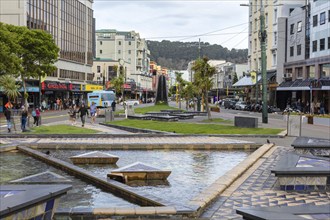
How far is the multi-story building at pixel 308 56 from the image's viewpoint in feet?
171

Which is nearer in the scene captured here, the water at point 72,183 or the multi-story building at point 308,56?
the water at point 72,183

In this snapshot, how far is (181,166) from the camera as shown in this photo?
51.1ft

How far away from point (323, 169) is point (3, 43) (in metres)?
38.0

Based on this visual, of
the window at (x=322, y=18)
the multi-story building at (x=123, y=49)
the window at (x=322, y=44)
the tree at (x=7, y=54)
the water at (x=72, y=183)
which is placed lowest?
the water at (x=72, y=183)

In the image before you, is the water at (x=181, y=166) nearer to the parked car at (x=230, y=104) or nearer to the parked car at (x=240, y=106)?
the parked car at (x=240, y=106)

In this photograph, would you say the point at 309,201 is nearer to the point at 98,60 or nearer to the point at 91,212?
the point at 91,212

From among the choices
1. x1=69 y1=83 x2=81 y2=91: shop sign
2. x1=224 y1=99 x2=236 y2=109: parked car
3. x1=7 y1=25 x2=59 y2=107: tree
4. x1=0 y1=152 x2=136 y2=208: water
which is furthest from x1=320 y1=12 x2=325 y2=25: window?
x1=0 y1=152 x2=136 y2=208: water

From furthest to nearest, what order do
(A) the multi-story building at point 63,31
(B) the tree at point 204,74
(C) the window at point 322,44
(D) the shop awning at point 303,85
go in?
(A) the multi-story building at point 63,31 < (C) the window at point 322,44 < (D) the shop awning at point 303,85 < (B) the tree at point 204,74

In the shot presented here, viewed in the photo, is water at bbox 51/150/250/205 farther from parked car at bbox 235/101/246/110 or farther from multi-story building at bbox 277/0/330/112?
parked car at bbox 235/101/246/110

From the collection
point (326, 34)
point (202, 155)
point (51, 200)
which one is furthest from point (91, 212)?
point (326, 34)

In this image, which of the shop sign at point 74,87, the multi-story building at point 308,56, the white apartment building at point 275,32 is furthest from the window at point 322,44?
the shop sign at point 74,87

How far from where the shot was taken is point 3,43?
43375mm

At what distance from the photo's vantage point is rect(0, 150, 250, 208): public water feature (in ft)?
35.1

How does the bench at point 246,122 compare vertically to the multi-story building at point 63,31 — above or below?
below
